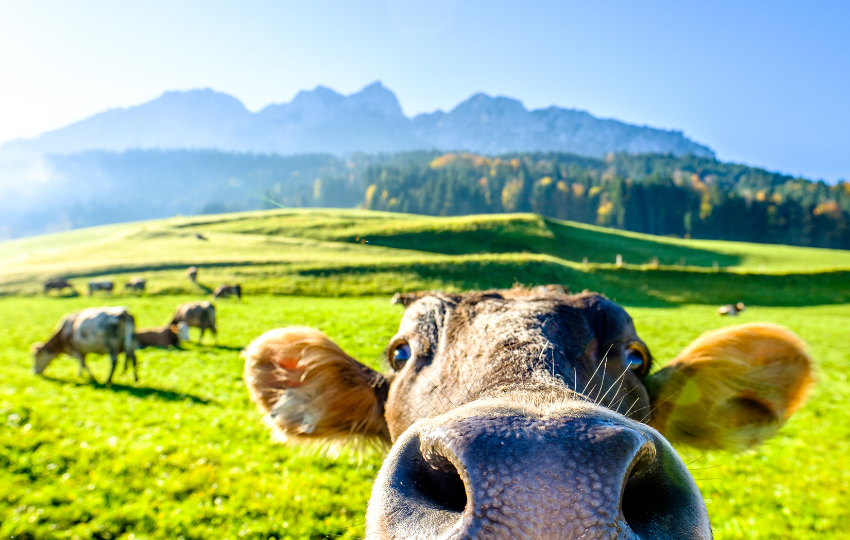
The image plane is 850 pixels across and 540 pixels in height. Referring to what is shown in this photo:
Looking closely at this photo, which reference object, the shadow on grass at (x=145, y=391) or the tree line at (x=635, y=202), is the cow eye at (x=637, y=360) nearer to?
the shadow on grass at (x=145, y=391)

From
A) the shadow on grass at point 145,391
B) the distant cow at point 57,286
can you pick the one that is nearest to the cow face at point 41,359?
the shadow on grass at point 145,391

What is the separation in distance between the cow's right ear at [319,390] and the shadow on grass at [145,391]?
27.9 ft

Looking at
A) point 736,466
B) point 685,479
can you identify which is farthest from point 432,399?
point 736,466

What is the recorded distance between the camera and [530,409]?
1574 millimetres

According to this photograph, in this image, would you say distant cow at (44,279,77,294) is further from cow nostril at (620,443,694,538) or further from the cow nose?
cow nostril at (620,443,694,538)

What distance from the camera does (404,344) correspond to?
309cm

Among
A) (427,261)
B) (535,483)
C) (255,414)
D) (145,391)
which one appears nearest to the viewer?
(535,483)

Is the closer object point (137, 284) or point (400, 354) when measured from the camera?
point (400, 354)

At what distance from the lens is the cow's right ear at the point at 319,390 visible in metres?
3.54

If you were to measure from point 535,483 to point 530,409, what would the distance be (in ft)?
0.98

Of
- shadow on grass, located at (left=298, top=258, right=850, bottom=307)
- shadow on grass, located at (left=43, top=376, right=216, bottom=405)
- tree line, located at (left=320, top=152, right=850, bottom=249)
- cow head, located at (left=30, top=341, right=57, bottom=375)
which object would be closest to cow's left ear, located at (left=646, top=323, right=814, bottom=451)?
shadow on grass, located at (left=43, top=376, right=216, bottom=405)

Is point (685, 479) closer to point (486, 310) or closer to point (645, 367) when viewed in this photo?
point (486, 310)

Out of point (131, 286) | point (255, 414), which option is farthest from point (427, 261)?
point (255, 414)

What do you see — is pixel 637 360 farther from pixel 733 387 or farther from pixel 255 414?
pixel 255 414
